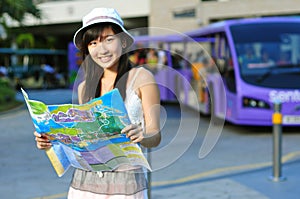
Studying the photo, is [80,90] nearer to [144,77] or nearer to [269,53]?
[144,77]

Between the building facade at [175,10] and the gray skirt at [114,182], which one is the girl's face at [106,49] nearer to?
the gray skirt at [114,182]

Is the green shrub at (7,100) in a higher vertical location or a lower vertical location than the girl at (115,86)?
lower

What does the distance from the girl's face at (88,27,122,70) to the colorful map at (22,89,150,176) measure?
413 mm

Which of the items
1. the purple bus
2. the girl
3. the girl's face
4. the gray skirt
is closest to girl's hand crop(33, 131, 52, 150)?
the girl

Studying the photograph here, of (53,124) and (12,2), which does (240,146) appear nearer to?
(53,124)

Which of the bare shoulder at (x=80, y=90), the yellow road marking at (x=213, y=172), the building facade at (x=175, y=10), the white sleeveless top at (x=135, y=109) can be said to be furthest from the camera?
the building facade at (x=175, y=10)

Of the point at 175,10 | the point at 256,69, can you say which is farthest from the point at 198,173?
the point at 175,10

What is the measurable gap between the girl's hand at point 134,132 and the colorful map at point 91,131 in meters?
0.02

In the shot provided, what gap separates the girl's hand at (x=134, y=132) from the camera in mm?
2205

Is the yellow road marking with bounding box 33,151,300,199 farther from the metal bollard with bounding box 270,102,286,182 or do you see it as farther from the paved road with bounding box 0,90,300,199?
the metal bollard with bounding box 270,102,286,182

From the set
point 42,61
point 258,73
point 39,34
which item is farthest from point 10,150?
point 39,34

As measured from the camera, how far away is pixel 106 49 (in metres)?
2.48

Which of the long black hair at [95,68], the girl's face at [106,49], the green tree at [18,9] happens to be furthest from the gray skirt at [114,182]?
the green tree at [18,9]

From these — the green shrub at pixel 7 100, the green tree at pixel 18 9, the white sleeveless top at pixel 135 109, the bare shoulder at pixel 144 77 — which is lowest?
the green shrub at pixel 7 100
